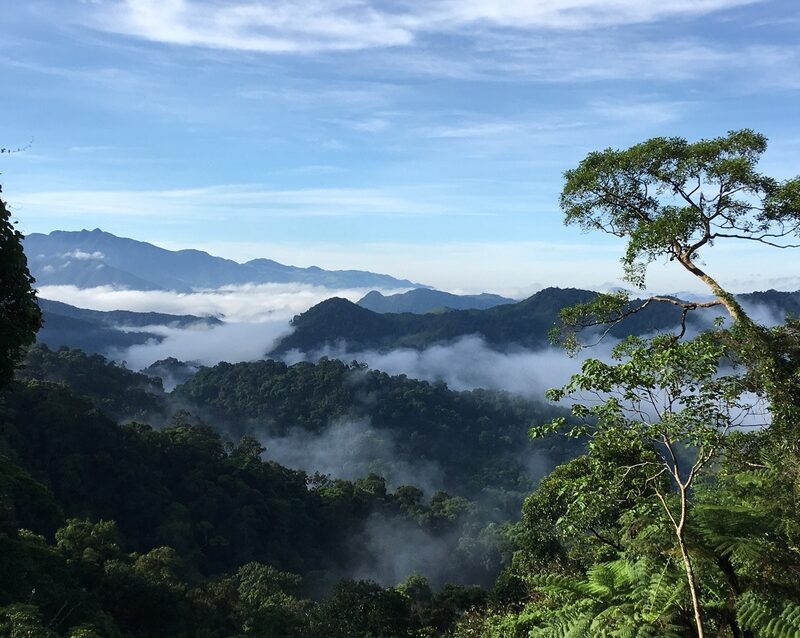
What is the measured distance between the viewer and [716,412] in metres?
7.26

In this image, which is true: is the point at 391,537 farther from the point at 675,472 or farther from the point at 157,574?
the point at 675,472

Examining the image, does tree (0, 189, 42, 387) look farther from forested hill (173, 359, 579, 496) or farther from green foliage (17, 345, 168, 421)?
forested hill (173, 359, 579, 496)

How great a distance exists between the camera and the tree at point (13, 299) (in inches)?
402

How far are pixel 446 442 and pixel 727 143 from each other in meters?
125

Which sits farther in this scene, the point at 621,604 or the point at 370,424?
the point at 370,424

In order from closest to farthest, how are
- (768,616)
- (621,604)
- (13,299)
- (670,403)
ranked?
(768,616) → (670,403) → (621,604) → (13,299)

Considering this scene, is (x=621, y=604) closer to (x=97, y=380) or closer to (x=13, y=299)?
(x=13, y=299)

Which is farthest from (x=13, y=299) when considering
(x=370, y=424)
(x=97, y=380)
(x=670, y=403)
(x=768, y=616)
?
(x=370, y=424)

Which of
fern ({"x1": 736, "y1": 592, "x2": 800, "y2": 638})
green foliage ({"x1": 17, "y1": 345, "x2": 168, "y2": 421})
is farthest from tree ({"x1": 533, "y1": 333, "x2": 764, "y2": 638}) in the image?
green foliage ({"x1": 17, "y1": 345, "x2": 168, "y2": 421})

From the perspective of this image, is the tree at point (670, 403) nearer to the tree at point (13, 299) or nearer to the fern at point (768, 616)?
the fern at point (768, 616)

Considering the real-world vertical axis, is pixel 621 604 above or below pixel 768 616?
below

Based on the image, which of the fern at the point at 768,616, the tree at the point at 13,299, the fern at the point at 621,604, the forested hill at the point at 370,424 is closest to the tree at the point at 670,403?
the fern at the point at 621,604

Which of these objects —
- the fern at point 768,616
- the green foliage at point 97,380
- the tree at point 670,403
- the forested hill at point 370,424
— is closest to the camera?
the fern at point 768,616

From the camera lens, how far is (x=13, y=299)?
34.7 feet
